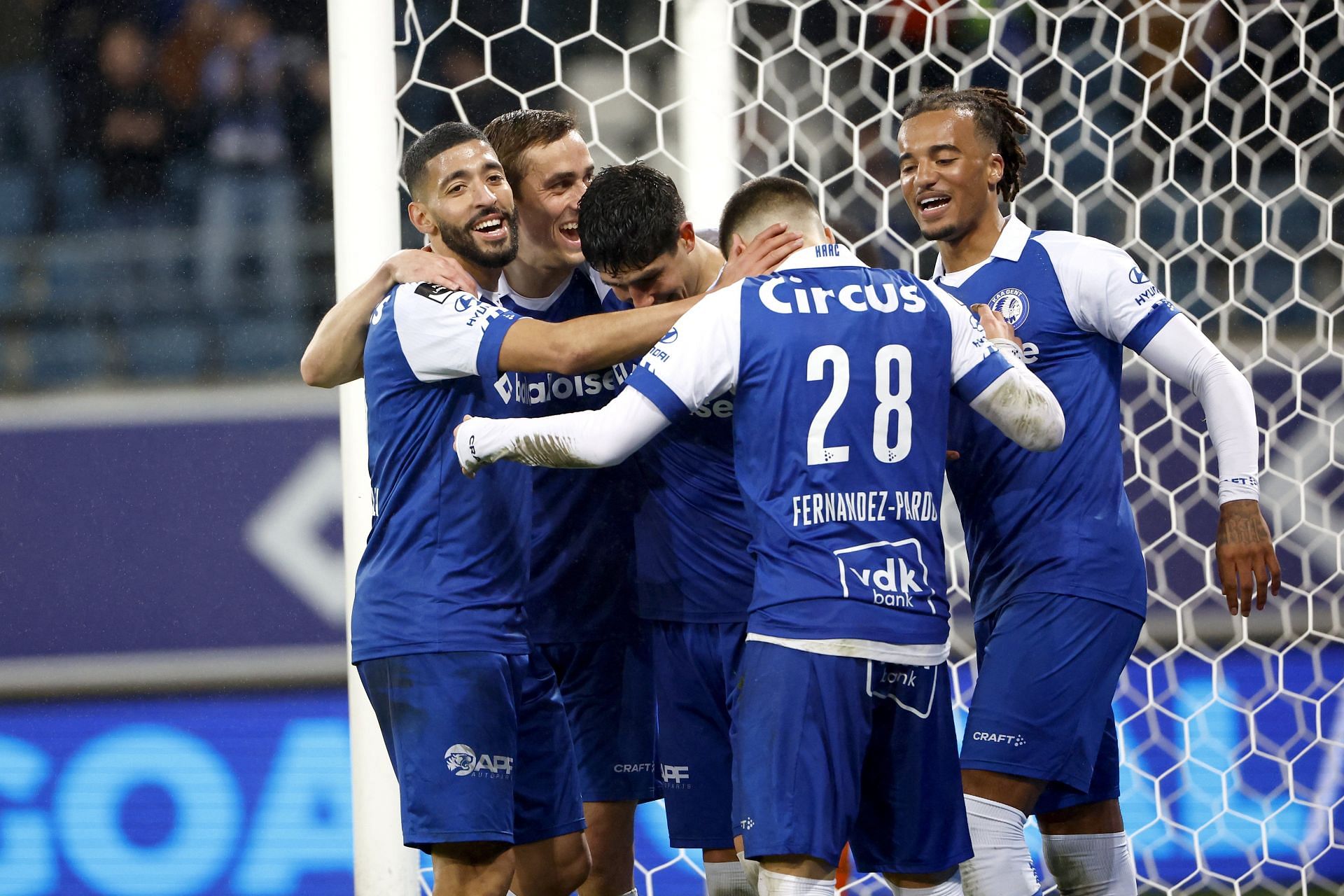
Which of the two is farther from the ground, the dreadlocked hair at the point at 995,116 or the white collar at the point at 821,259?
the dreadlocked hair at the point at 995,116

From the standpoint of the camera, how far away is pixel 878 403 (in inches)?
88.0

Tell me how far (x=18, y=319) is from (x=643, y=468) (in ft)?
11.2

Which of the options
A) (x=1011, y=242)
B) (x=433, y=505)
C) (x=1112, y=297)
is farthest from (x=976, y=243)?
(x=433, y=505)

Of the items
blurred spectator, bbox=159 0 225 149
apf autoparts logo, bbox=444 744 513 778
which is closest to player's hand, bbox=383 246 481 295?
apf autoparts logo, bbox=444 744 513 778

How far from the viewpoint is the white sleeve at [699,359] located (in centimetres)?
226

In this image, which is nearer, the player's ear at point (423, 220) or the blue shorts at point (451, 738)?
the blue shorts at point (451, 738)

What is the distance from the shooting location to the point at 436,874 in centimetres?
263

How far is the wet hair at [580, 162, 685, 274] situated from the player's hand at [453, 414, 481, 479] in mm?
417

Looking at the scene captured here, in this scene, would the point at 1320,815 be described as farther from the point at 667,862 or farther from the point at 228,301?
the point at 228,301

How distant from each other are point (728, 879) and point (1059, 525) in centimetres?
99

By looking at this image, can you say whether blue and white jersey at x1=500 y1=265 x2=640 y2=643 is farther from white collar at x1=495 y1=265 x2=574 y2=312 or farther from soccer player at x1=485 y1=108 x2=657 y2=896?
white collar at x1=495 y1=265 x2=574 y2=312

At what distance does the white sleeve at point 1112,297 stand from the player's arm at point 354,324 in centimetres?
119

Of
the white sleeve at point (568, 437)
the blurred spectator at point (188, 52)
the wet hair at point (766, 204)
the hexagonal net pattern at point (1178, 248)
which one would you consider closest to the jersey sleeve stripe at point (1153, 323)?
the wet hair at point (766, 204)

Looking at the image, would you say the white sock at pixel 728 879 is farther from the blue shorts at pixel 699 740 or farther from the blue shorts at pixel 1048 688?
the blue shorts at pixel 1048 688
